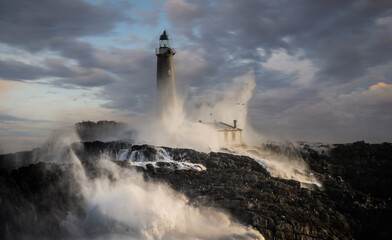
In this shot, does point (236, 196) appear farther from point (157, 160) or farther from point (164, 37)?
point (164, 37)

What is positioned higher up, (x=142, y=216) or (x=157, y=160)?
(x=157, y=160)

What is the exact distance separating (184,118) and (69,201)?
22797 millimetres

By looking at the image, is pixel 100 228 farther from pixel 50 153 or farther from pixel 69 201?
pixel 50 153

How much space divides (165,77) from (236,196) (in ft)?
65.1

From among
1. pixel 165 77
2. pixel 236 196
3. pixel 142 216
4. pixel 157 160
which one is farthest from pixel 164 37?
pixel 142 216

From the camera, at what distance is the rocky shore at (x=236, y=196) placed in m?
17.2

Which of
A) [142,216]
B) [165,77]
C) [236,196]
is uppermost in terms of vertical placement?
[165,77]

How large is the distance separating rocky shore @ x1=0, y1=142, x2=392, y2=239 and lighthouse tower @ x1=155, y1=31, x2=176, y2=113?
9.74 meters

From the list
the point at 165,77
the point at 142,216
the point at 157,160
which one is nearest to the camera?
the point at 142,216

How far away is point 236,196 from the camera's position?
19.8 meters

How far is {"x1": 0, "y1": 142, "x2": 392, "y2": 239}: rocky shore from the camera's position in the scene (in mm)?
17172

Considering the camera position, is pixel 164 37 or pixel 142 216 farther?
pixel 164 37

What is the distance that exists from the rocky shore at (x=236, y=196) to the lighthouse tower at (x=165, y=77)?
974 centimetres

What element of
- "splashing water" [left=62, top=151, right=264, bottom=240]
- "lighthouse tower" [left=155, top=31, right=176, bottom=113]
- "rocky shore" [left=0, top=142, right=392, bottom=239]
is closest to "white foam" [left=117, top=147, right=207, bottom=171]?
"rocky shore" [left=0, top=142, right=392, bottom=239]
